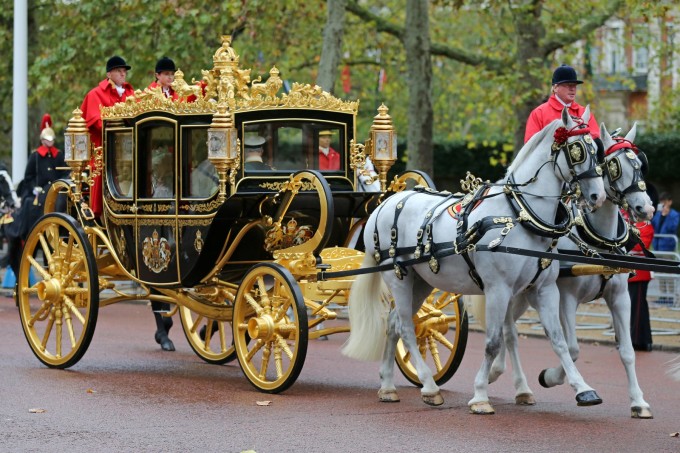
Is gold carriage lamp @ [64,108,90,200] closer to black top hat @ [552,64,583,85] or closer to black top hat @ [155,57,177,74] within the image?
black top hat @ [155,57,177,74]

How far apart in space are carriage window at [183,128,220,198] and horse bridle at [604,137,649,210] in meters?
3.29

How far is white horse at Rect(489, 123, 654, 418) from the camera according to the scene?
876cm

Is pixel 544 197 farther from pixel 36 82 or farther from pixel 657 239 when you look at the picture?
pixel 36 82

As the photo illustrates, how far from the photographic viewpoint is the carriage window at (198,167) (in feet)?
34.5

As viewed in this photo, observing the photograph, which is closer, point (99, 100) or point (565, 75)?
point (565, 75)

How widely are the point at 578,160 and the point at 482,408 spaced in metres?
1.80

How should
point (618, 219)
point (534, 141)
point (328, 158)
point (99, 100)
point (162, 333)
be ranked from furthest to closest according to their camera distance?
point (162, 333) → point (99, 100) → point (328, 158) → point (618, 219) → point (534, 141)

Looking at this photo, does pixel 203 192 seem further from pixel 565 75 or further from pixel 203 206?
pixel 565 75

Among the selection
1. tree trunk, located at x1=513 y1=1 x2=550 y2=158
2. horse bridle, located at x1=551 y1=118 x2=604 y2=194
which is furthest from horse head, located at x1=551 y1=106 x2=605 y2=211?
tree trunk, located at x1=513 y1=1 x2=550 y2=158

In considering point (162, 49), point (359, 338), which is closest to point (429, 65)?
point (162, 49)

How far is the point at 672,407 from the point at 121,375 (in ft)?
14.7

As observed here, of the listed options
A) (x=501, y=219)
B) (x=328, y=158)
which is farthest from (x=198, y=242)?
(x=501, y=219)

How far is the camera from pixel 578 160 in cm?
853

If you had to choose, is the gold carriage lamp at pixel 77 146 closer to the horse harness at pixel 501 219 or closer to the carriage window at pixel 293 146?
the carriage window at pixel 293 146
